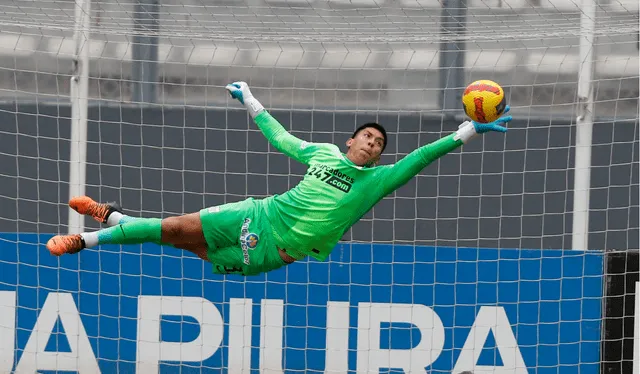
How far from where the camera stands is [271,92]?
9.49 m

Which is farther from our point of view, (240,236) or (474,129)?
(240,236)

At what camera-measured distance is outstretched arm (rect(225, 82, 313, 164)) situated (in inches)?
286

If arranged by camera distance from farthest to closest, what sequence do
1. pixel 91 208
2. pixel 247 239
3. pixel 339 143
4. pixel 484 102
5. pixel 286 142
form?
1. pixel 339 143
2. pixel 91 208
3. pixel 286 142
4. pixel 247 239
5. pixel 484 102

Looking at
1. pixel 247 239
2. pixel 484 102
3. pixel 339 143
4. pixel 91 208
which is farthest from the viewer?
pixel 339 143

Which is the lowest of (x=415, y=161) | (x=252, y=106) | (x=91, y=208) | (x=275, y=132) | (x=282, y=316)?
(x=282, y=316)

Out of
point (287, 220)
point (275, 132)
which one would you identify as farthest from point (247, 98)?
point (287, 220)

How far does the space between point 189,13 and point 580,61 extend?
281 cm

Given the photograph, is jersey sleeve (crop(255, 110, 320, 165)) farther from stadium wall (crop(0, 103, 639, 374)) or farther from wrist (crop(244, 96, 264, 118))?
stadium wall (crop(0, 103, 639, 374))

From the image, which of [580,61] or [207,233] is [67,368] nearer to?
[207,233]

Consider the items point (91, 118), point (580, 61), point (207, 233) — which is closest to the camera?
point (207, 233)

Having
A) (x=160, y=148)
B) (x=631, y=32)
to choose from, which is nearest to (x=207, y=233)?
(x=160, y=148)

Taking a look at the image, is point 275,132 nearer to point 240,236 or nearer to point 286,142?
point 286,142

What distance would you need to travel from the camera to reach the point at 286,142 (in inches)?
286

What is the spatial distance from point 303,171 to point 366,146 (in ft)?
8.50
